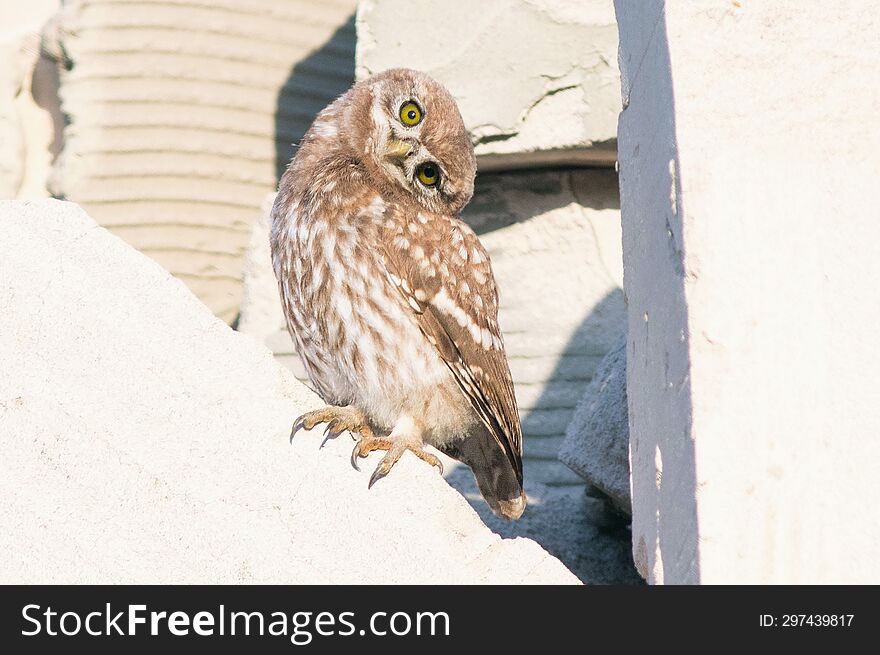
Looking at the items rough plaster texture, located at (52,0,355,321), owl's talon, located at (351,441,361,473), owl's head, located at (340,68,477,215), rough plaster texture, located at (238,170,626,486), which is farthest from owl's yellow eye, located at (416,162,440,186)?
rough plaster texture, located at (52,0,355,321)

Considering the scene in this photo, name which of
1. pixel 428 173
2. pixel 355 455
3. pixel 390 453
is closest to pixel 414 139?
pixel 428 173

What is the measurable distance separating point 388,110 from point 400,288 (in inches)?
25.0

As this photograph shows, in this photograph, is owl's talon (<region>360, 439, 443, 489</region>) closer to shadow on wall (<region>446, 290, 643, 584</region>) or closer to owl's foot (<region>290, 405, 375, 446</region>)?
owl's foot (<region>290, 405, 375, 446</region>)

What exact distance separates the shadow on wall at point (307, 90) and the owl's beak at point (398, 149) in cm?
219

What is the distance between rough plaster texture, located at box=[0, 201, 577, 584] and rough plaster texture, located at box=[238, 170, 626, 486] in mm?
2316

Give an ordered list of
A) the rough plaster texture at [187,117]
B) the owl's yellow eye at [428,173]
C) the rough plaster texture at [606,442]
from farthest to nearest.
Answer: the rough plaster texture at [187,117]
the owl's yellow eye at [428,173]
the rough plaster texture at [606,442]

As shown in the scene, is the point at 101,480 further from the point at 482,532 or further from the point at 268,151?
the point at 268,151

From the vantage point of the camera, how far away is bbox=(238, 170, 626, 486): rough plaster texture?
206 inches

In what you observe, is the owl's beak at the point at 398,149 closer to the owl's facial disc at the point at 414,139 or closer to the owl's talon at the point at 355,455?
the owl's facial disc at the point at 414,139

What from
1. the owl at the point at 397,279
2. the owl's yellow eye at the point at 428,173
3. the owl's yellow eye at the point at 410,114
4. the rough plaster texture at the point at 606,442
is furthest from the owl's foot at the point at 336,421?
the owl's yellow eye at the point at 410,114

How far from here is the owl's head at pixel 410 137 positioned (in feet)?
13.2

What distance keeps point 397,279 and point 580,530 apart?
4.37ft

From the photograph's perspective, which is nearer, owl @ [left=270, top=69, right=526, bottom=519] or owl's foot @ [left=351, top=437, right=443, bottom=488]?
owl's foot @ [left=351, top=437, right=443, bottom=488]

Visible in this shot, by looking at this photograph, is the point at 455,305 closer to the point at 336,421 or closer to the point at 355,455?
the point at 336,421
